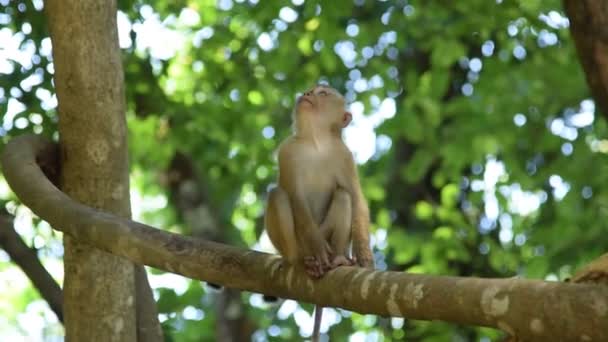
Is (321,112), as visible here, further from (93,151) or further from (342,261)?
(93,151)

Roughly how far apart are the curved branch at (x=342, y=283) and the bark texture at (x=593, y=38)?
2.25 m

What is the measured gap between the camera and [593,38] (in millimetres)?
5719

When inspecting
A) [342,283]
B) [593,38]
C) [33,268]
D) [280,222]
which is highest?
[593,38]

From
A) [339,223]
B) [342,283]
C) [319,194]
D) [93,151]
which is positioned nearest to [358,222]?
[339,223]

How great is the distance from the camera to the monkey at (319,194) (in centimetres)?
623

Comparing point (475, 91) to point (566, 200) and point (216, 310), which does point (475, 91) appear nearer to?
point (566, 200)

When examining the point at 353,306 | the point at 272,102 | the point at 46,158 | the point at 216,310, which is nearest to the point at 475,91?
the point at 272,102

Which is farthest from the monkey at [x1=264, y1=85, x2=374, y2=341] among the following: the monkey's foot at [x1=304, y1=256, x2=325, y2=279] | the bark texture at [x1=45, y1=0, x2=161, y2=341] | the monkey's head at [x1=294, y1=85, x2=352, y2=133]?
the bark texture at [x1=45, y1=0, x2=161, y2=341]

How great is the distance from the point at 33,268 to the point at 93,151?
2.94 feet

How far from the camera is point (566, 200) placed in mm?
8961

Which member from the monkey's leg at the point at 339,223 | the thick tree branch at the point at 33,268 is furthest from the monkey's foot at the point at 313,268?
the thick tree branch at the point at 33,268

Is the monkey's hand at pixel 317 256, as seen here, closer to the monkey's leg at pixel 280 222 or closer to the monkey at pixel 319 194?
the monkey at pixel 319 194

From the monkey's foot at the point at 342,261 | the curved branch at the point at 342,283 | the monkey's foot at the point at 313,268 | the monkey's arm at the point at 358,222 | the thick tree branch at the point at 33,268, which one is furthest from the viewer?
the monkey's arm at the point at 358,222

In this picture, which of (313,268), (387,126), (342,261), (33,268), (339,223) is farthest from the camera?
(387,126)
